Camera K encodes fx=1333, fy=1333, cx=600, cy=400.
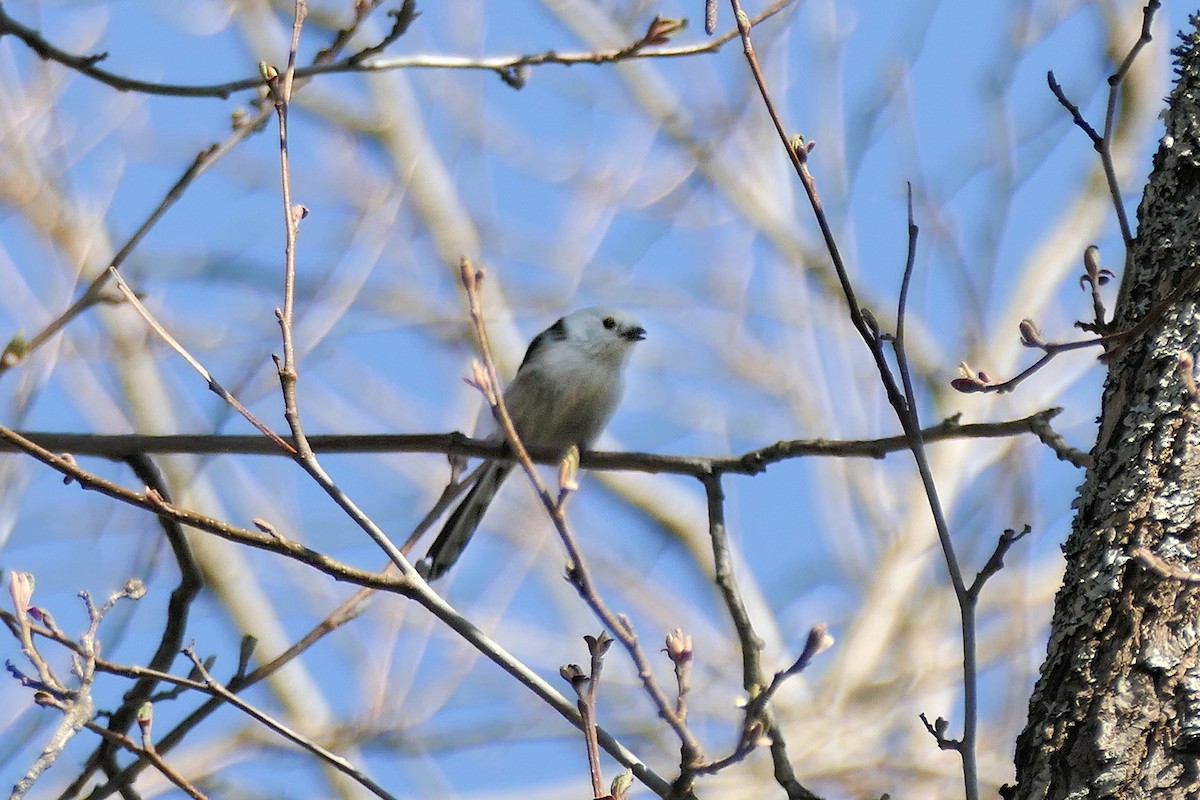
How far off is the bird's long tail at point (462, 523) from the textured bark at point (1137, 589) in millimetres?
2836

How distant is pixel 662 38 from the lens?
10.7 feet

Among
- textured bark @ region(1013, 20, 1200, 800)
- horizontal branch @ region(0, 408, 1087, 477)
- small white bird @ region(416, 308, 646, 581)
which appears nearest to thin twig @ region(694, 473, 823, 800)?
horizontal branch @ region(0, 408, 1087, 477)

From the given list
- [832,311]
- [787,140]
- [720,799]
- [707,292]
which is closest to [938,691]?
[720,799]

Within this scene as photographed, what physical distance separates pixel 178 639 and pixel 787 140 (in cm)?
197

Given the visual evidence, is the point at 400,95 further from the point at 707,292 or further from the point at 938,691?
the point at 938,691

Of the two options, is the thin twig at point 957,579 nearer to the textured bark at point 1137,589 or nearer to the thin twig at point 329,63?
the textured bark at point 1137,589

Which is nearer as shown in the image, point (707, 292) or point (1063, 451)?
point (1063, 451)

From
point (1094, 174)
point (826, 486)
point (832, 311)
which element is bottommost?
point (826, 486)

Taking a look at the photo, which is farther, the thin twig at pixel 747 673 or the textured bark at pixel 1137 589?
the textured bark at pixel 1137 589

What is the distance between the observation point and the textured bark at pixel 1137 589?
205cm

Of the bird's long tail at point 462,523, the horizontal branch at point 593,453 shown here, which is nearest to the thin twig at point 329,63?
the horizontal branch at point 593,453

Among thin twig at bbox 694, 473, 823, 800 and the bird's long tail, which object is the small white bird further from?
thin twig at bbox 694, 473, 823, 800

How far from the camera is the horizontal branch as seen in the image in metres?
2.94

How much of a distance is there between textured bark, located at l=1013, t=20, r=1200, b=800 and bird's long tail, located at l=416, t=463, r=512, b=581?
284 cm
